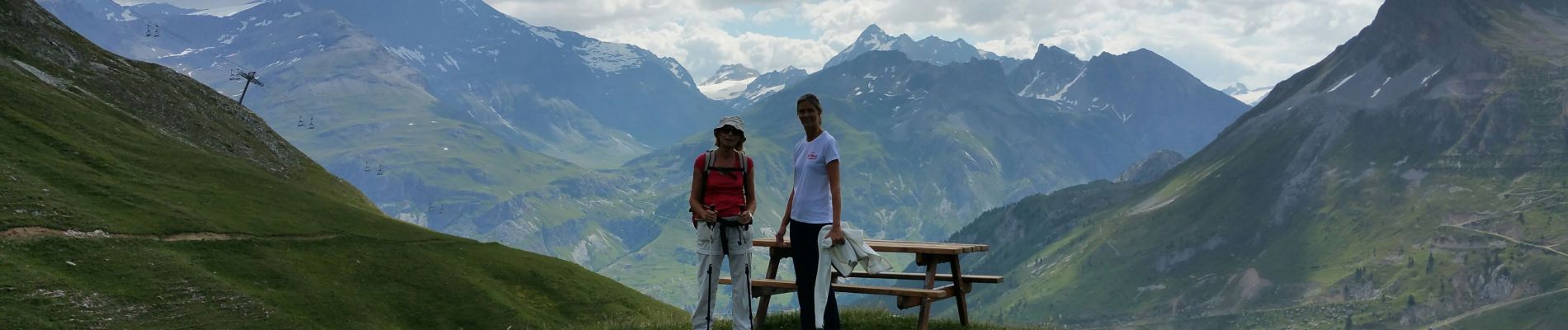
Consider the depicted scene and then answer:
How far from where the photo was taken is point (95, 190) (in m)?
64.1

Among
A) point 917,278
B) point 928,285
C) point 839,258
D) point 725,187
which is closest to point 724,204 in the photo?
point 725,187

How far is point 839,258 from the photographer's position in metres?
19.1

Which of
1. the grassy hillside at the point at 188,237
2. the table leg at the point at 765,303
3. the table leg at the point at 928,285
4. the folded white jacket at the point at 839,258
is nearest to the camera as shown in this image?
the folded white jacket at the point at 839,258

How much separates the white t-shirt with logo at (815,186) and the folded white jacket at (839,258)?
1.05 ft

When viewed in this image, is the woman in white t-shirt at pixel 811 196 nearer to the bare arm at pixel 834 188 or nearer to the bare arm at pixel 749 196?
the bare arm at pixel 834 188

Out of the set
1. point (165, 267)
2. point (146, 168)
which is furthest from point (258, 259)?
point (146, 168)

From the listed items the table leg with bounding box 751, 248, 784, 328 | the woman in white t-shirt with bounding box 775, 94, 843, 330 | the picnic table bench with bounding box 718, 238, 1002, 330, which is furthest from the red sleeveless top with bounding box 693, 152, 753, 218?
the table leg with bounding box 751, 248, 784, 328

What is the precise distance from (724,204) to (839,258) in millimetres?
2390

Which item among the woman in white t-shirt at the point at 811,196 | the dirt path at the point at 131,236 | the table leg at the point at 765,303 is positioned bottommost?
the table leg at the point at 765,303

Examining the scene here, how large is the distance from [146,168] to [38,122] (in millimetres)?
6970

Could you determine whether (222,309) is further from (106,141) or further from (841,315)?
(841,315)

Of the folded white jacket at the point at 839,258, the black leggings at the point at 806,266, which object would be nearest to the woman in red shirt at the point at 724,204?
the black leggings at the point at 806,266

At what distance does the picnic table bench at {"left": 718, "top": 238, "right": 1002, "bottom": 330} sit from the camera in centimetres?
2075

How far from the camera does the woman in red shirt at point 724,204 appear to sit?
1947cm
